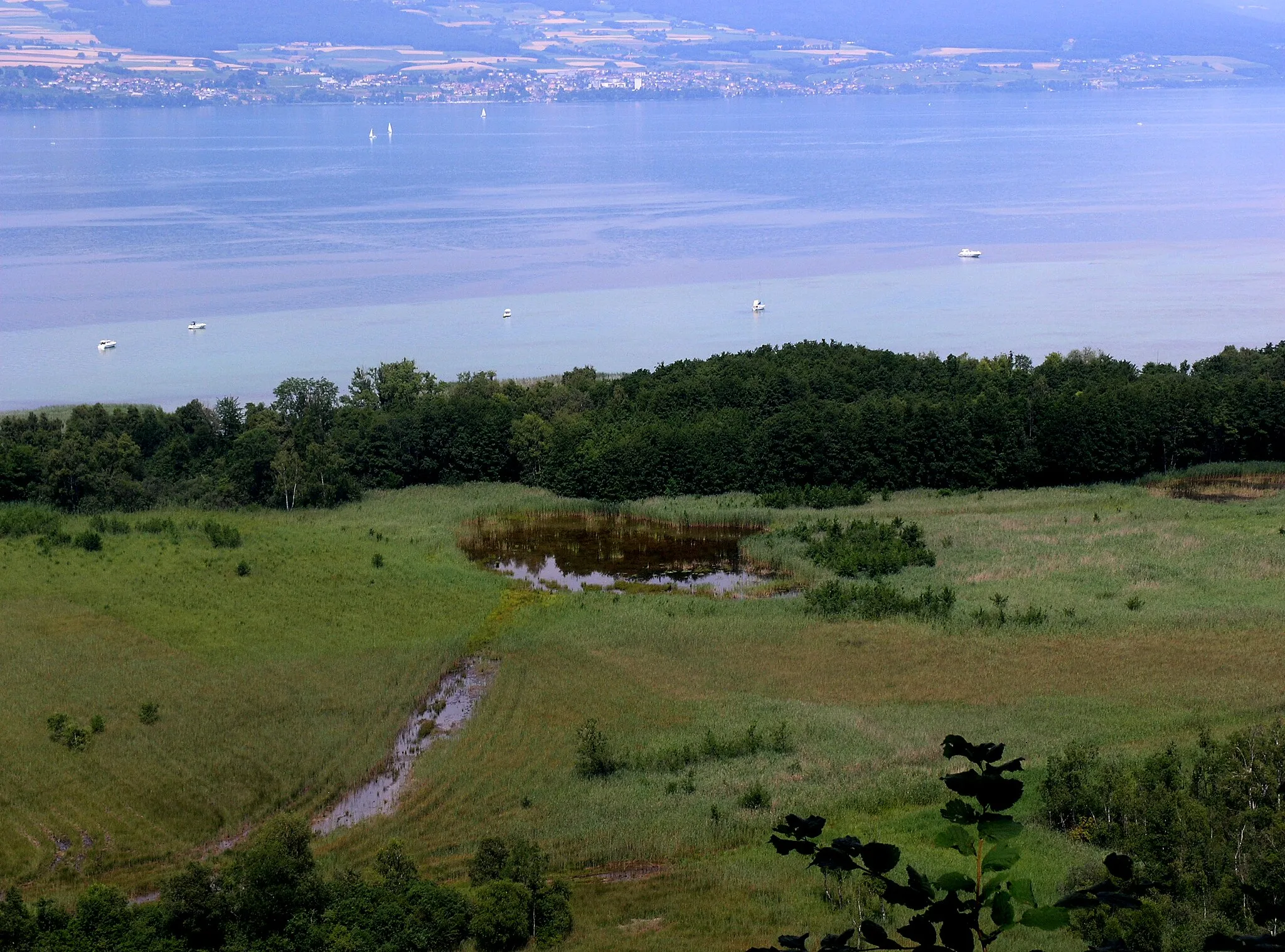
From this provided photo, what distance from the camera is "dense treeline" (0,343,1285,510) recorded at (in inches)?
1452

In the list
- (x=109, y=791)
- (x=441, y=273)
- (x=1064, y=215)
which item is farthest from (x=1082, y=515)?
(x=1064, y=215)

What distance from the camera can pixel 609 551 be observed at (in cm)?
3359

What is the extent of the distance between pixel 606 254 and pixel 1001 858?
2797 inches

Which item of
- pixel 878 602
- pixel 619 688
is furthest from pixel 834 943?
pixel 878 602

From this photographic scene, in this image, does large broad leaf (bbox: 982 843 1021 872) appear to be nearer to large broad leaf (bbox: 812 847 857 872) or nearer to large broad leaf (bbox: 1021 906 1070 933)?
large broad leaf (bbox: 1021 906 1070 933)

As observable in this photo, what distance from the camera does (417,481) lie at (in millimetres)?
39531

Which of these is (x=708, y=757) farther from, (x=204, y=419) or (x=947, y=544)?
(x=204, y=419)

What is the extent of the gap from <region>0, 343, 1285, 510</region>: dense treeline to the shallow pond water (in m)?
2.12

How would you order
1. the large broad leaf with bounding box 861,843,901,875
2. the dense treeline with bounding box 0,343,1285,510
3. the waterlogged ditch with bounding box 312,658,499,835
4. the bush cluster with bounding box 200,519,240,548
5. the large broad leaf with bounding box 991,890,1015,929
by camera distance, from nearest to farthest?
the large broad leaf with bounding box 991,890,1015,929 → the large broad leaf with bounding box 861,843,901,875 → the waterlogged ditch with bounding box 312,658,499,835 → the bush cluster with bounding box 200,519,240,548 → the dense treeline with bounding box 0,343,1285,510

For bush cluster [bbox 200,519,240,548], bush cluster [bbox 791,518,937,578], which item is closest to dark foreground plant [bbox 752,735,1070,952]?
bush cluster [bbox 791,518,937,578]

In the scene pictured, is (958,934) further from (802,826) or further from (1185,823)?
(1185,823)

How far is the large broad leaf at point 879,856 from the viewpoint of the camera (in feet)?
13.8

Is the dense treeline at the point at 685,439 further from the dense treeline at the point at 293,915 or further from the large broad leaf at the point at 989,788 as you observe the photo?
the large broad leaf at the point at 989,788

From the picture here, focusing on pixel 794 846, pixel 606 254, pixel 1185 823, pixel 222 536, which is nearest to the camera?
pixel 794 846
